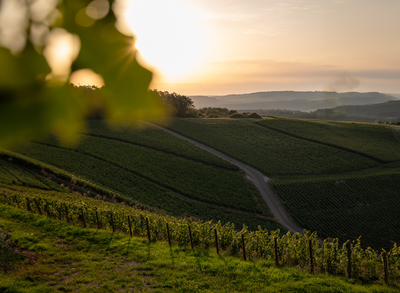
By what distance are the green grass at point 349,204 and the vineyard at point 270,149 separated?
15.8 feet

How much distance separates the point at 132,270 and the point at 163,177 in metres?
31.3

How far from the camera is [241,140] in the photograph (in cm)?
7262

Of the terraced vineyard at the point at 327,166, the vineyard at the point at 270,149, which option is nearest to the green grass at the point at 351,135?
the terraced vineyard at the point at 327,166

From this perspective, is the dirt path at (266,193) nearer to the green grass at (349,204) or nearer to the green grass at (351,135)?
the green grass at (349,204)

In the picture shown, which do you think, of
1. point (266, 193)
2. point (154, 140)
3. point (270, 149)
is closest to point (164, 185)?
point (266, 193)

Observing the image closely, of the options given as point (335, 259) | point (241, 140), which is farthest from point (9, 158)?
point (241, 140)

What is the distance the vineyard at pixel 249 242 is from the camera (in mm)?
12714

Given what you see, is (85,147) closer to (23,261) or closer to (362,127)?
(23,261)

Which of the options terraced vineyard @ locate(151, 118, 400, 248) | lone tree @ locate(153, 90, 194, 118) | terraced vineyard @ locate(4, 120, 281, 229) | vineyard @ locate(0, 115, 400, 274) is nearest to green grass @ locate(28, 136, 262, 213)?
terraced vineyard @ locate(4, 120, 281, 229)

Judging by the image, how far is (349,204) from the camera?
40.6 metres

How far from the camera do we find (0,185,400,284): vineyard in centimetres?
1271

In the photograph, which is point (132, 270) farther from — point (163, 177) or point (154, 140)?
point (154, 140)

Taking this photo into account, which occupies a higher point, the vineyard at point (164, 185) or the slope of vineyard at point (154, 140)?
the slope of vineyard at point (154, 140)

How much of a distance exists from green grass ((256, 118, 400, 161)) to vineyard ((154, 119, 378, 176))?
4.25 meters
